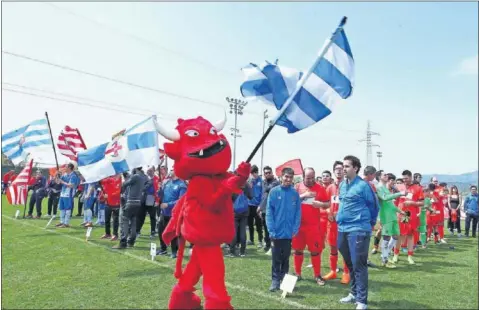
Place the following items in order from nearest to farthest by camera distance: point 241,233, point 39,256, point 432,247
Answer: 1. point 39,256
2. point 241,233
3. point 432,247

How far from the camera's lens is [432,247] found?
12164mm

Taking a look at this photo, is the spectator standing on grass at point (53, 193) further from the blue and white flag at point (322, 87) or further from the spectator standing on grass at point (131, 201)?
the blue and white flag at point (322, 87)

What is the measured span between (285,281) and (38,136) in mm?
12367

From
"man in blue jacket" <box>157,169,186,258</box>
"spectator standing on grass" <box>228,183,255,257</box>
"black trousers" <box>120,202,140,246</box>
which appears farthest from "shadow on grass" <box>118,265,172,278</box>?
"black trousers" <box>120,202,140,246</box>

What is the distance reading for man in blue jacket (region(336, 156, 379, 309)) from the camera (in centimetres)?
529

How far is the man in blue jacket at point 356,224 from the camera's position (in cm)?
529

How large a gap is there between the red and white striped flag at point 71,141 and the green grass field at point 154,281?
4329 mm

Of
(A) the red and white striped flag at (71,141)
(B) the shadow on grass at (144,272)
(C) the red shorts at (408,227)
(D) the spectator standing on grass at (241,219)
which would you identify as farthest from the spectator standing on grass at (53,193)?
(C) the red shorts at (408,227)

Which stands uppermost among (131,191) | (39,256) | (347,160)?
(347,160)

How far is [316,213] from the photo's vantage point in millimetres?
7113

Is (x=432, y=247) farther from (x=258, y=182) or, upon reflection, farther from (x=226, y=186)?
(x=226, y=186)

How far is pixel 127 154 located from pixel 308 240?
4.43 meters

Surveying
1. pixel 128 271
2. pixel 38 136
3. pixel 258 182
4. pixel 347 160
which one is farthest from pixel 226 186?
pixel 38 136

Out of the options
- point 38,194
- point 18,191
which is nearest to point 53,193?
point 38,194
